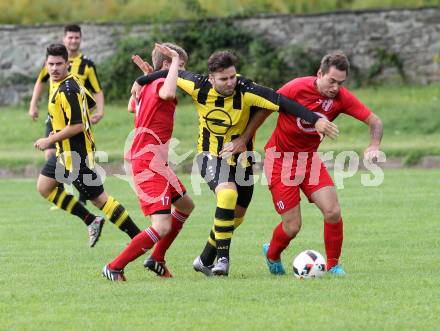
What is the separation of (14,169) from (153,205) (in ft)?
44.2

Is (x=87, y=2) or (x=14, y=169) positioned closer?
(x=14, y=169)

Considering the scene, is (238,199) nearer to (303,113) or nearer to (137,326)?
(303,113)

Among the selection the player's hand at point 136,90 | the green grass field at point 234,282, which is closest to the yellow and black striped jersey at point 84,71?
the green grass field at point 234,282

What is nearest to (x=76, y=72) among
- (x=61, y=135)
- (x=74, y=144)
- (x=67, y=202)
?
(x=67, y=202)

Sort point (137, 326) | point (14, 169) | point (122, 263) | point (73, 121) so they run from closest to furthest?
point (137, 326), point (122, 263), point (73, 121), point (14, 169)

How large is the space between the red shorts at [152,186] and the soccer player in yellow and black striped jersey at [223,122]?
0.32 metres

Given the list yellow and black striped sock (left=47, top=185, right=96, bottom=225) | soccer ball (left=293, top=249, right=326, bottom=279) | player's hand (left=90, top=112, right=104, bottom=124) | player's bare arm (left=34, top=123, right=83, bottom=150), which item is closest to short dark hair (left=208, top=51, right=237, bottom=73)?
soccer ball (left=293, top=249, right=326, bottom=279)

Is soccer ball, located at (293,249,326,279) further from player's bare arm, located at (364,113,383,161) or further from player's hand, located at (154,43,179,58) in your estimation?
player's hand, located at (154,43,179,58)

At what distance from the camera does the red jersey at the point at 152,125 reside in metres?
9.59

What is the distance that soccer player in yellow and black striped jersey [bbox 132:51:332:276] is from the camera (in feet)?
30.4

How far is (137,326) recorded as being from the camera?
23.8 feet

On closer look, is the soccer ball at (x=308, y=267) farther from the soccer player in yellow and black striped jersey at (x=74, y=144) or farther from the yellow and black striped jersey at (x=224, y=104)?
the soccer player in yellow and black striped jersey at (x=74, y=144)

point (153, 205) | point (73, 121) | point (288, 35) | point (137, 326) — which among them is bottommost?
point (137, 326)

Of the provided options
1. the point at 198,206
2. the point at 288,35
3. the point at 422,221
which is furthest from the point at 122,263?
the point at 288,35
